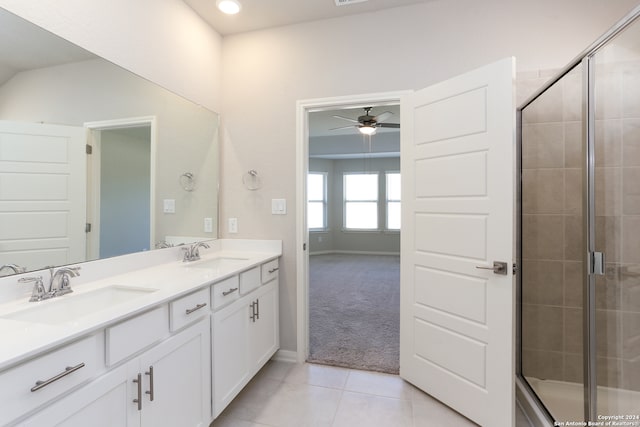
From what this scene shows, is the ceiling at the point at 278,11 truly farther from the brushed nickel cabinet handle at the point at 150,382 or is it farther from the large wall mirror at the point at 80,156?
the brushed nickel cabinet handle at the point at 150,382

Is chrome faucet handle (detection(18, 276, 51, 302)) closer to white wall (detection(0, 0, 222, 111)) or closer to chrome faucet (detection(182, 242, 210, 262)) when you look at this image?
chrome faucet (detection(182, 242, 210, 262))

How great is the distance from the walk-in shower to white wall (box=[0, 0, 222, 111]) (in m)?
2.45

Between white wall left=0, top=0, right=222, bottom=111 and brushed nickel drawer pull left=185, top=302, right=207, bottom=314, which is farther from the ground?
white wall left=0, top=0, right=222, bottom=111

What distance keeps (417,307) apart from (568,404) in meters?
0.99

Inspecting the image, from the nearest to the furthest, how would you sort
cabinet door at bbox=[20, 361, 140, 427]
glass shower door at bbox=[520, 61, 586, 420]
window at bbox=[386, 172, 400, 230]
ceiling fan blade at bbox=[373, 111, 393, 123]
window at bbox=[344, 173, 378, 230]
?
cabinet door at bbox=[20, 361, 140, 427]
glass shower door at bbox=[520, 61, 586, 420]
ceiling fan blade at bbox=[373, 111, 393, 123]
window at bbox=[386, 172, 400, 230]
window at bbox=[344, 173, 378, 230]

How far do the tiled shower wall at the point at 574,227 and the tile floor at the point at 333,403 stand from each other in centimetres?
58

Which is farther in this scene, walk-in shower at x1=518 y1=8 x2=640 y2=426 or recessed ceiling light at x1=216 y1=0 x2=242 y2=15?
recessed ceiling light at x1=216 y1=0 x2=242 y2=15

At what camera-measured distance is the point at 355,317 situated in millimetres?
3553

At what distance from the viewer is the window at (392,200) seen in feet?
25.8

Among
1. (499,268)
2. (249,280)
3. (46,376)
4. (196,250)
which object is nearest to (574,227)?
(499,268)

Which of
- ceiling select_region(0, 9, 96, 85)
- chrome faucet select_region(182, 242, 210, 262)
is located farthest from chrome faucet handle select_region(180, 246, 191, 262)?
ceiling select_region(0, 9, 96, 85)

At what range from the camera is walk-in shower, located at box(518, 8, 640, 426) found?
61.8 inches

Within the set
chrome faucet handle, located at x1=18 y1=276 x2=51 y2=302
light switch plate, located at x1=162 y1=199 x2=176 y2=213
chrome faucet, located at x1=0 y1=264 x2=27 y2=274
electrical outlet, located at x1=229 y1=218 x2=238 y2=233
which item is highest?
light switch plate, located at x1=162 y1=199 x2=176 y2=213

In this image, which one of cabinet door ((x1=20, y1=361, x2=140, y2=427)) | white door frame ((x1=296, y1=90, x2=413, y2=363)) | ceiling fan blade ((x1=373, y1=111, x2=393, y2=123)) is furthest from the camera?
ceiling fan blade ((x1=373, y1=111, x2=393, y2=123))
